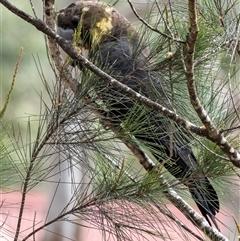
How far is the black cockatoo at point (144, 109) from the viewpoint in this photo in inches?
29.7

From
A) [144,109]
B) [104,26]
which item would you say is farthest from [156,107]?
[104,26]

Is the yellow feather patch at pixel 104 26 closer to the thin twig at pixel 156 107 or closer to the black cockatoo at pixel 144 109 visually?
the black cockatoo at pixel 144 109

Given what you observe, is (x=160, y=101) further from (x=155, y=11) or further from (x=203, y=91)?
(x=155, y=11)

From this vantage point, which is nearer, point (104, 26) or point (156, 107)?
point (156, 107)

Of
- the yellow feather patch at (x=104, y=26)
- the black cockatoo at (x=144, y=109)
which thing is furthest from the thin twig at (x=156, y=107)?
the yellow feather patch at (x=104, y=26)

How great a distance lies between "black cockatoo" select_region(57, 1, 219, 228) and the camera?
2.48ft

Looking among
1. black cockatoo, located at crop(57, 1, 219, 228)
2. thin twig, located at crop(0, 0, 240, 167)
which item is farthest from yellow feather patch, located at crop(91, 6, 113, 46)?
thin twig, located at crop(0, 0, 240, 167)

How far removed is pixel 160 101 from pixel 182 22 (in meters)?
0.16

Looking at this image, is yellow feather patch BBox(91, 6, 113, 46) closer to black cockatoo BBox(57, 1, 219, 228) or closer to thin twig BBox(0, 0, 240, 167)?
black cockatoo BBox(57, 1, 219, 228)

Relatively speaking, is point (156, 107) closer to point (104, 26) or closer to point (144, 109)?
point (144, 109)

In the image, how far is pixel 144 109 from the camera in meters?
0.74

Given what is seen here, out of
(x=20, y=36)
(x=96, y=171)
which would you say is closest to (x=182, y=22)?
(x=96, y=171)

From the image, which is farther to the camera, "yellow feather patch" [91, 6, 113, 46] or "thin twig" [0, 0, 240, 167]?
"yellow feather patch" [91, 6, 113, 46]

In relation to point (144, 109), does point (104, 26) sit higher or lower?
higher
